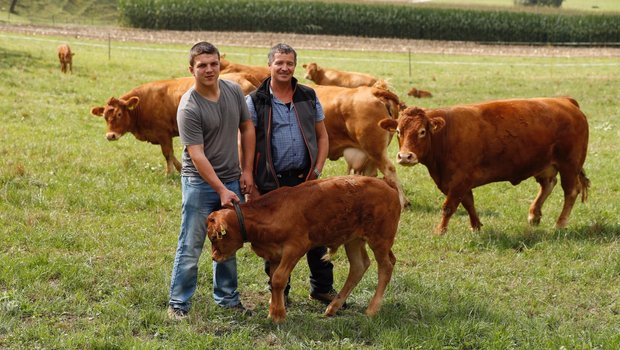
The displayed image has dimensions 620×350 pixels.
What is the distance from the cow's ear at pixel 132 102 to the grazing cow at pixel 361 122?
329 centimetres

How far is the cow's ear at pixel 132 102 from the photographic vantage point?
41.3 feet

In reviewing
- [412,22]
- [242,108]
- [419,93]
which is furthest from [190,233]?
[412,22]

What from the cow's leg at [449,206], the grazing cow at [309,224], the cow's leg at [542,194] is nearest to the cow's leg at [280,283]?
the grazing cow at [309,224]

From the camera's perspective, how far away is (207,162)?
239 inches

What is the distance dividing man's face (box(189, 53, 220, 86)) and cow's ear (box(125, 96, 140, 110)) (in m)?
6.74

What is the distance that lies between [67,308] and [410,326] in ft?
9.40

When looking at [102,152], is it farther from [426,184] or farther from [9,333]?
[9,333]

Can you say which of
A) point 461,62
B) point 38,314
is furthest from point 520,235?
point 461,62

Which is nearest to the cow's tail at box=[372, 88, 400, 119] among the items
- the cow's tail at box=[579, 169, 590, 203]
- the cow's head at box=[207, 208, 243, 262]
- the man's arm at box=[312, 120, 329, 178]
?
the cow's tail at box=[579, 169, 590, 203]

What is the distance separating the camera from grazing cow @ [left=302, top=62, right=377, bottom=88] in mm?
18625

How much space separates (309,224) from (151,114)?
7375 mm

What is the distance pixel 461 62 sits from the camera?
1526 inches

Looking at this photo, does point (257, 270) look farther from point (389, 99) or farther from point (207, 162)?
point (389, 99)

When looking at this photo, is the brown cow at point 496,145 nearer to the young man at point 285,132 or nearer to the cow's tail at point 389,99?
the cow's tail at point 389,99
